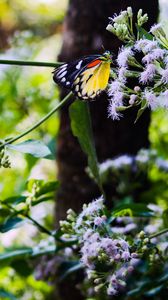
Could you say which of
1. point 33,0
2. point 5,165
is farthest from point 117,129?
point 33,0

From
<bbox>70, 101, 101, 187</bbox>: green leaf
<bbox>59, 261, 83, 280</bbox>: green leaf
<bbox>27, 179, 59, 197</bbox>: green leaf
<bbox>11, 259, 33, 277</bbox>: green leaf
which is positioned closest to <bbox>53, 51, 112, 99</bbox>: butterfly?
<bbox>70, 101, 101, 187</bbox>: green leaf

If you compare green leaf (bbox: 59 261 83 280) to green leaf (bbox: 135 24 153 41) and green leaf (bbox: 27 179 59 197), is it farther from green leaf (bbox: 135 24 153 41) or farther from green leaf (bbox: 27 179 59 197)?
green leaf (bbox: 135 24 153 41)

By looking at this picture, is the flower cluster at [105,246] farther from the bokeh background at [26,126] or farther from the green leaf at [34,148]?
the bokeh background at [26,126]

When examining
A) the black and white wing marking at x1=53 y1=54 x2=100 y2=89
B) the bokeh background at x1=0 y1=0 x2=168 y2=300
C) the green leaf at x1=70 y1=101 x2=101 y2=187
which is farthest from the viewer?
the bokeh background at x1=0 y1=0 x2=168 y2=300

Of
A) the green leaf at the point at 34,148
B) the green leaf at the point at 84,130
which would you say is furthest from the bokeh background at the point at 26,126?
the green leaf at the point at 34,148

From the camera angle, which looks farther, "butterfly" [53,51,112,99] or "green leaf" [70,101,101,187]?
"green leaf" [70,101,101,187]

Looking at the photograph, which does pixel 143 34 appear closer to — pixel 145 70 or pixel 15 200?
pixel 145 70
